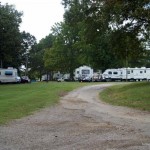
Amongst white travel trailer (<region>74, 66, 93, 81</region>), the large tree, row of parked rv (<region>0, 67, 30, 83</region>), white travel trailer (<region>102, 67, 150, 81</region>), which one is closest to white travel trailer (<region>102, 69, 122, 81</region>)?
white travel trailer (<region>102, 67, 150, 81</region>)

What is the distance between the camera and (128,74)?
74.9 meters

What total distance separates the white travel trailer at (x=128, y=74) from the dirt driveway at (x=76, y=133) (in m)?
56.4

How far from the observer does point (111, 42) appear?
40.1m

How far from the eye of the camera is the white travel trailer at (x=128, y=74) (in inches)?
2928

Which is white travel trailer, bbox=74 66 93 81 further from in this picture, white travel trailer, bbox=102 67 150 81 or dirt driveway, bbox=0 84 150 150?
dirt driveway, bbox=0 84 150 150

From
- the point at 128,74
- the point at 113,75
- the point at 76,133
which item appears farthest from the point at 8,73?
the point at 76,133

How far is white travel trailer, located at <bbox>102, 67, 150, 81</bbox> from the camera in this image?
74.4m

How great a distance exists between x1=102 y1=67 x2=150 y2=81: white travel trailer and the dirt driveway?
56.4 m

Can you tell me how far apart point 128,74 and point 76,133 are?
205 ft

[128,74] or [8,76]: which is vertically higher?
[128,74]

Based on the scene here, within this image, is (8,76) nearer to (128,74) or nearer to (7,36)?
(7,36)

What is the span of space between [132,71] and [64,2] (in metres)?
35.1

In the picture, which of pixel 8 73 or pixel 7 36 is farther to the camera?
pixel 8 73

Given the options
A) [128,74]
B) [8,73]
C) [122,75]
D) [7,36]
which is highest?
[7,36]
